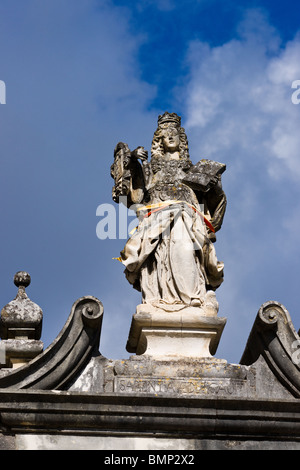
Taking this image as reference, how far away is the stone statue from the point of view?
1362cm

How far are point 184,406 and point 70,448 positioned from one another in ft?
4.63

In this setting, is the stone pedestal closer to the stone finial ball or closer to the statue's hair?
the stone finial ball

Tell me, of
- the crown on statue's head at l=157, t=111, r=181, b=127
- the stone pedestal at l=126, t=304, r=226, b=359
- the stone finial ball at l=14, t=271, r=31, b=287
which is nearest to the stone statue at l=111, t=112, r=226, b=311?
the crown on statue's head at l=157, t=111, r=181, b=127

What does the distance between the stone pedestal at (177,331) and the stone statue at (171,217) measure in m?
0.21

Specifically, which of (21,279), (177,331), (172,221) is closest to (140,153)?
(172,221)

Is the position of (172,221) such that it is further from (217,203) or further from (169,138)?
(169,138)

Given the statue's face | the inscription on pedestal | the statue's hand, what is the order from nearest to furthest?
1. the inscription on pedestal
2. the statue's hand
3. the statue's face

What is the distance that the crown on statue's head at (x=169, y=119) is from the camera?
50.8 ft

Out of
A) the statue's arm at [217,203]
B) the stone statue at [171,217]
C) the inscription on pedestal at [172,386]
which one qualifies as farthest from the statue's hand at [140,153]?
the inscription on pedestal at [172,386]

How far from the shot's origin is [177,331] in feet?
43.2

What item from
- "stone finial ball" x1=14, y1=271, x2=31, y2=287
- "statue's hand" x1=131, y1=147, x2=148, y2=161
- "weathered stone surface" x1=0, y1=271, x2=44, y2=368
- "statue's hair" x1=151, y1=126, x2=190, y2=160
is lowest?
"weathered stone surface" x1=0, y1=271, x2=44, y2=368

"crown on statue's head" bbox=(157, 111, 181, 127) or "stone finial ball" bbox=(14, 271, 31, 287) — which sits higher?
"crown on statue's head" bbox=(157, 111, 181, 127)

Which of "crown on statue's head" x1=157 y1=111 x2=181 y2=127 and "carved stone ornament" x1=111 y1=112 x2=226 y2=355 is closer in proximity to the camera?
"carved stone ornament" x1=111 y1=112 x2=226 y2=355
